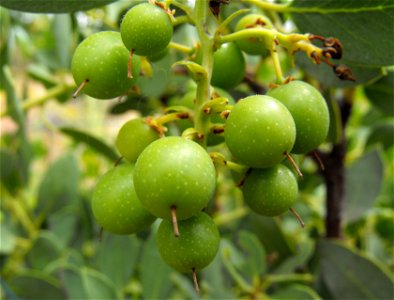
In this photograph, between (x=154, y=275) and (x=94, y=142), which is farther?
(x=94, y=142)

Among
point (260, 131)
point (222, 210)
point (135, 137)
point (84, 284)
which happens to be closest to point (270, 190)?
point (260, 131)

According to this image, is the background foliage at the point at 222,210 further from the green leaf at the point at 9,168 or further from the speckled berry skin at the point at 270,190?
the speckled berry skin at the point at 270,190

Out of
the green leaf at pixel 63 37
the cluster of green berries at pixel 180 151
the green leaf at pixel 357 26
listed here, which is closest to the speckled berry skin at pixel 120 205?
the cluster of green berries at pixel 180 151

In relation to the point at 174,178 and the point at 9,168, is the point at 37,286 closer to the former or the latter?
the point at 9,168

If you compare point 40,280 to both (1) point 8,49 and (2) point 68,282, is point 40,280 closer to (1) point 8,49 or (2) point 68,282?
(2) point 68,282

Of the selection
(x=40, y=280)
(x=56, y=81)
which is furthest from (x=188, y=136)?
(x=56, y=81)

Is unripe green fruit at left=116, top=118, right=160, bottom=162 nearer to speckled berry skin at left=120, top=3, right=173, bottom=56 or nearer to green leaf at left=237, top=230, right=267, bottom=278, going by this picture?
speckled berry skin at left=120, top=3, right=173, bottom=56
